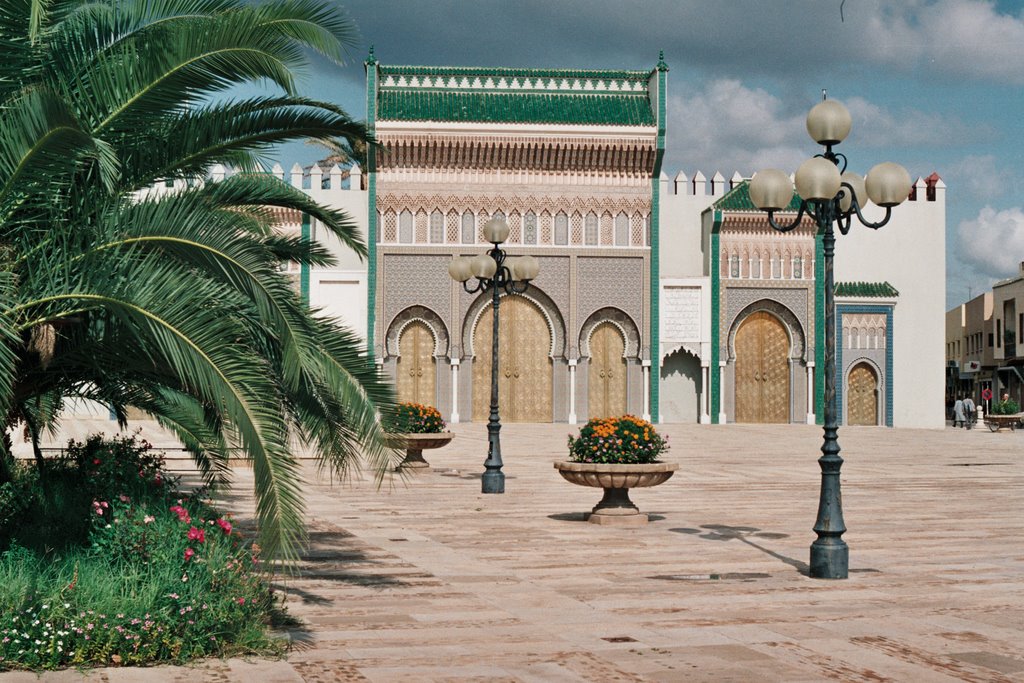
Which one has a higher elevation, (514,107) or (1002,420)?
(514,107)

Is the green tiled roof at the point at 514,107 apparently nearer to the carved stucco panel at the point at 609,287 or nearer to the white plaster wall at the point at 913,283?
the carved stucco panel at the point at 609,287

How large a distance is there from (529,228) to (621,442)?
27966 millimetres

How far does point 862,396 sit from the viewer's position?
134ft

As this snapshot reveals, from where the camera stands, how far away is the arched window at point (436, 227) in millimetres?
38875

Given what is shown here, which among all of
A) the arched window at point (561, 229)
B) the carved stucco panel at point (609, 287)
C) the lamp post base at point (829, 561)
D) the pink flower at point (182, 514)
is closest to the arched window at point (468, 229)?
the arched window at point (561, 229)

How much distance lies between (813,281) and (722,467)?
69.2 feet

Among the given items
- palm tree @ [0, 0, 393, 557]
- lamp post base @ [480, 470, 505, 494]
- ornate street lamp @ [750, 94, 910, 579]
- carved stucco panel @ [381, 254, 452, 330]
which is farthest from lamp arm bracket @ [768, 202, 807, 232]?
carved stucco panel @ [381, 254, 452, 330]

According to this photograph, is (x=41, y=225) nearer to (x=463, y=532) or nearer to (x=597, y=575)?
(x=597, y=575)

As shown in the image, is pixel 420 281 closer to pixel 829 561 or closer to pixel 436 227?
pixel 436 227

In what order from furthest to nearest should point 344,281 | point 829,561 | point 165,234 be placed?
point 344,281 < point 829,561 < point 165,234

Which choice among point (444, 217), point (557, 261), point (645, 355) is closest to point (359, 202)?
point (444, 217)

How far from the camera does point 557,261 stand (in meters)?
39.3

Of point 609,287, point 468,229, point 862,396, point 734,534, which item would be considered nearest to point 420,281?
point 468,229

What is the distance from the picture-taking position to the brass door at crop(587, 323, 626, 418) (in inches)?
1543
